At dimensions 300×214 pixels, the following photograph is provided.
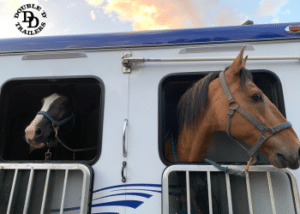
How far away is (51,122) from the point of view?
1948mm

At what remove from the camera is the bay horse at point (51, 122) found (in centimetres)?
175

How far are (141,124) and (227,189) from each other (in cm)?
78

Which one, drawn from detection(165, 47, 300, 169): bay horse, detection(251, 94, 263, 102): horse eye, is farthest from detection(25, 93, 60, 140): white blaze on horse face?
detection(251, 94, 263, 102): horse eye

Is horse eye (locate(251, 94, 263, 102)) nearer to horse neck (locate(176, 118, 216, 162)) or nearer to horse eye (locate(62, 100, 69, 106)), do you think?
horse neck (locate(176, 118, 216, 162))

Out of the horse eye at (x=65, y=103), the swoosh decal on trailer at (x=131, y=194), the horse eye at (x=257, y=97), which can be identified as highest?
the horse eye at (x=65, y=103)

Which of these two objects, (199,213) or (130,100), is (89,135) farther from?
(199,213)

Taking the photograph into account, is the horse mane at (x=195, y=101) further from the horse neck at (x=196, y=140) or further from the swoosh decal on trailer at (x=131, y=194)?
the swoosh decal on trailer at (x=131, y=194)

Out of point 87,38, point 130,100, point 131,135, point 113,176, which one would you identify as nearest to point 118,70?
point 130,100

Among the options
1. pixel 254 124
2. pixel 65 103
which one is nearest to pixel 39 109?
pixel 65 103

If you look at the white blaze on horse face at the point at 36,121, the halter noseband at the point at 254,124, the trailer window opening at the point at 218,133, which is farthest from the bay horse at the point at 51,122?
the halter noseband at the point at 254,124

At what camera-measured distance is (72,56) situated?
180 cm

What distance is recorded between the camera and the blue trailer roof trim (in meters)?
1.68

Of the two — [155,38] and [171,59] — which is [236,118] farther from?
[155,38]

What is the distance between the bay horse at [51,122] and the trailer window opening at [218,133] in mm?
1130
